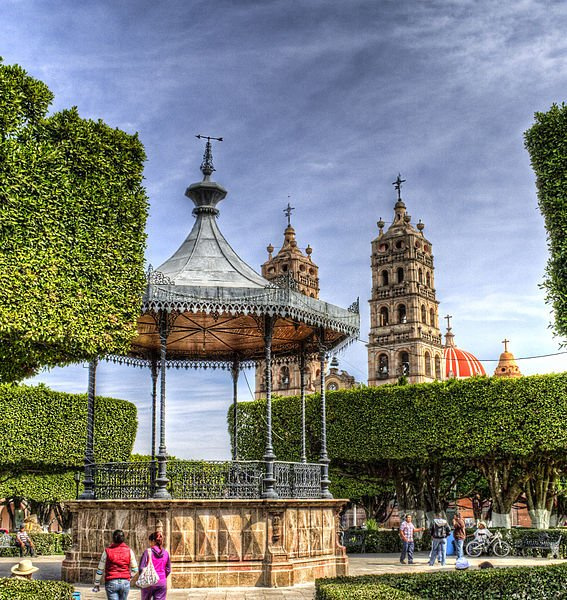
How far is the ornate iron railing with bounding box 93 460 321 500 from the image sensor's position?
14945mm

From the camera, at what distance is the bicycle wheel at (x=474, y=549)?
74.5 ft

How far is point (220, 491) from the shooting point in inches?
588

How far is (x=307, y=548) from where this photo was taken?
1535cm

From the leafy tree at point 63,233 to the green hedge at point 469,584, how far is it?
5780 mm

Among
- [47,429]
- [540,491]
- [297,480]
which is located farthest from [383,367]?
[297,480]

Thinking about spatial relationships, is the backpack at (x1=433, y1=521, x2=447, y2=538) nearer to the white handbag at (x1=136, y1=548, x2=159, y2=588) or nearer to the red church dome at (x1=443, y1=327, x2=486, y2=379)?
the white handbag at (x1=136, y1=548, x2=159, y2=588)

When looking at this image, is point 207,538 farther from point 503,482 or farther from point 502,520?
point 503,482

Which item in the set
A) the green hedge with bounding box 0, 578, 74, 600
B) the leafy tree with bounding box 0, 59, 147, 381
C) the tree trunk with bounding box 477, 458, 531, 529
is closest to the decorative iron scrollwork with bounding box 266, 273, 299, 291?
the leafy tree with bounding box 0, 59, 147, 381

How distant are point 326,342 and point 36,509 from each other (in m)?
18.0

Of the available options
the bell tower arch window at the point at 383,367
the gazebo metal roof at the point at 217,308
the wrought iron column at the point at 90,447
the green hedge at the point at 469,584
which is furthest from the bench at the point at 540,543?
the bell tower arch window at the point at 383,367

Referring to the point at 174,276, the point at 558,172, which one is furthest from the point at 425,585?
the point at 174,276

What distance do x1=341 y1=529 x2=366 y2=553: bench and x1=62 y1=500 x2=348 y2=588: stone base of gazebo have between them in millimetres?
11807

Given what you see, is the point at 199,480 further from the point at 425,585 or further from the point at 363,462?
the point at 363,462

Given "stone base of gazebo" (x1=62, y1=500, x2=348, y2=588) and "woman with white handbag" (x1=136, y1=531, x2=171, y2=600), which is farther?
"stone base of gazebo" (x1=62, y1=500, x2=348, y2=588)
